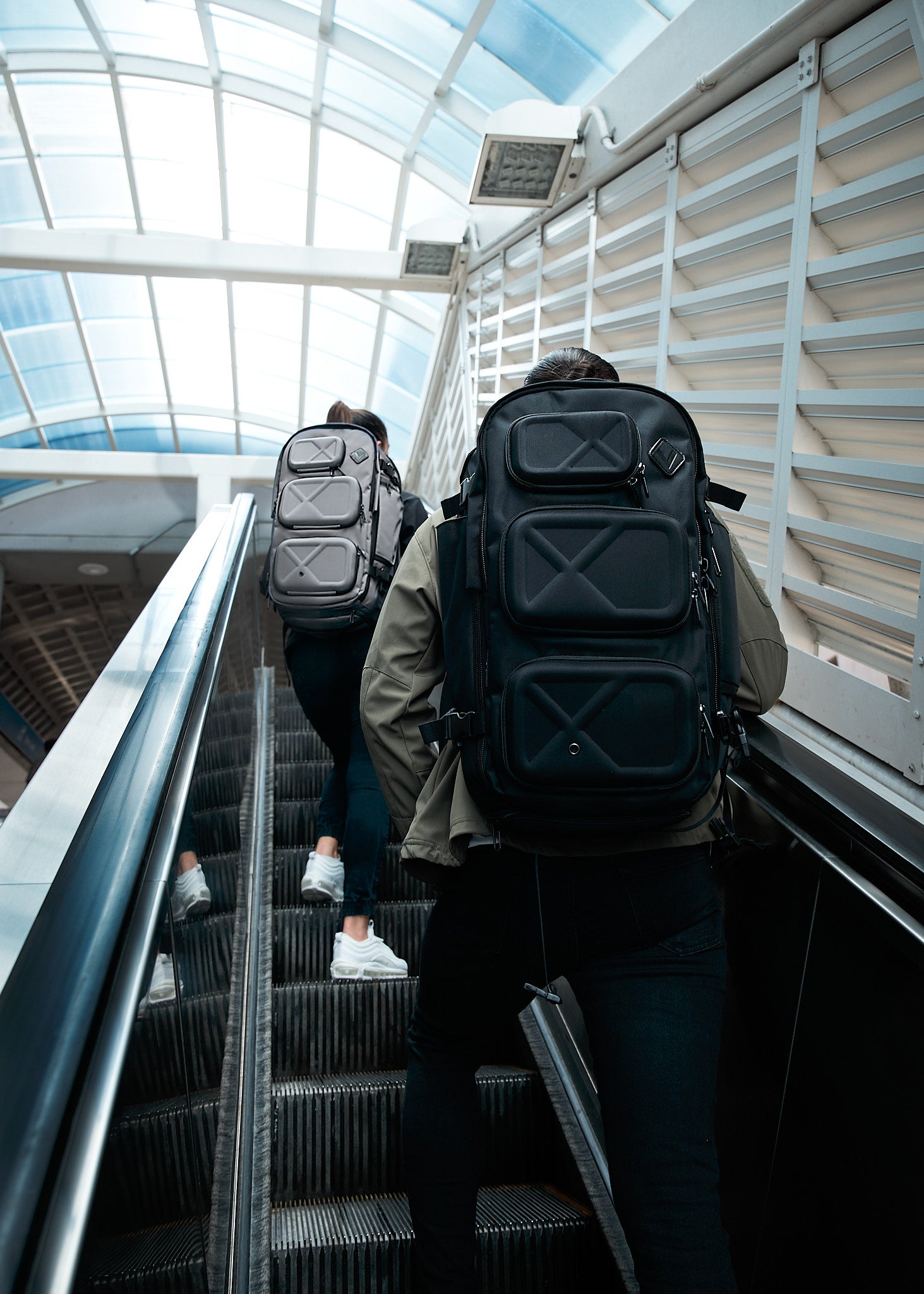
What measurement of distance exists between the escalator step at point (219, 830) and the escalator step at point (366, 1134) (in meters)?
0.60

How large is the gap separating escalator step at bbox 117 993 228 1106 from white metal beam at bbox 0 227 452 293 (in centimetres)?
848

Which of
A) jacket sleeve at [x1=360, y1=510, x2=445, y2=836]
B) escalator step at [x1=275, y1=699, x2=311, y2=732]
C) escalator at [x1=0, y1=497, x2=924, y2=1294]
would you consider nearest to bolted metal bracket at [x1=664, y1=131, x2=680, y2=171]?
escalator at [x1=0, y1=497, x2=924, y2=1294]

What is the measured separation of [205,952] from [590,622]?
40.8 inches

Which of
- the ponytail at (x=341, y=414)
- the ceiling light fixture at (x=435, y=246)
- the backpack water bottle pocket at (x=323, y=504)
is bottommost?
the backpack water bottle pocket at (x=323, y=504)

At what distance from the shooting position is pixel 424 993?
1526 mm

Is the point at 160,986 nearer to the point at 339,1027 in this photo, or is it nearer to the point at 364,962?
the point at 339,1027

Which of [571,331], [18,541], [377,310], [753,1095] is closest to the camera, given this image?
[753,1095]

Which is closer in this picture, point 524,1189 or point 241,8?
point 524,1189

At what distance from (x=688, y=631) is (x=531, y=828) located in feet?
1.17

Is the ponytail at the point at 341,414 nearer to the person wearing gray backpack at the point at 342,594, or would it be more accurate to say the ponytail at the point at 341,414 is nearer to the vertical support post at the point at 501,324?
the person wearing gray backpack at the point at 342,594

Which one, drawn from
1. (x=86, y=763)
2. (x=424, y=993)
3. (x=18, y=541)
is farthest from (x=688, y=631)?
Answer: (x=18, y=541)

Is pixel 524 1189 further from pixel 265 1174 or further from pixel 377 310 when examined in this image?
pixel 377 310

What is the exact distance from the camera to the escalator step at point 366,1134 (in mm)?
2180

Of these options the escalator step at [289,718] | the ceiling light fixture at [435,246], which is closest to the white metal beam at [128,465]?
the ceiling light fixture at [435,246]
